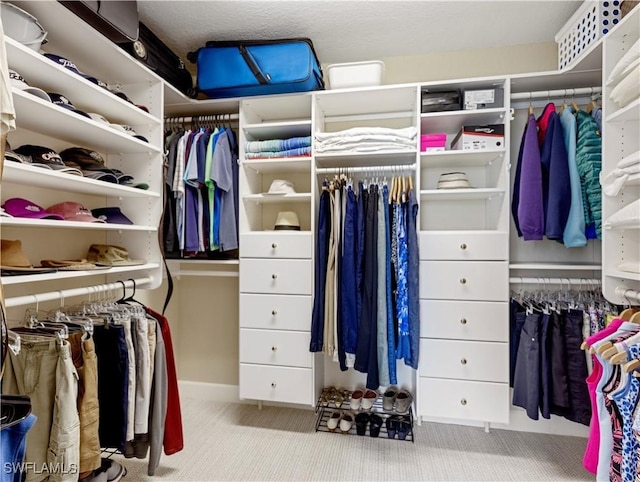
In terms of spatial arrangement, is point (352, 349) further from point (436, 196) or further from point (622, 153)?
point (622, 153)

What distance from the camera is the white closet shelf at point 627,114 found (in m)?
1.29

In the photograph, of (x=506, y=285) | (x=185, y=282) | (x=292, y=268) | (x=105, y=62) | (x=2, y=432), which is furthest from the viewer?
(x=185, y=282)

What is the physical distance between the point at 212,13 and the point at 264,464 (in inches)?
97.1

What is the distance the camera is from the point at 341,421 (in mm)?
2061

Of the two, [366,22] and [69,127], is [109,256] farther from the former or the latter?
[366,22]

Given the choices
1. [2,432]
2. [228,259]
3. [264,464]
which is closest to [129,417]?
[2,432]

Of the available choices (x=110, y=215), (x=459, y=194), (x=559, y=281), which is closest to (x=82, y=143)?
(x=110, y=215)

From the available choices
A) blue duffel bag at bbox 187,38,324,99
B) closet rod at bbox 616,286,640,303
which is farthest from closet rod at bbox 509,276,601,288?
Answer: blue duffel bag at bbox 187,38,324,99

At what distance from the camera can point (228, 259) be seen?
2223 millimetres

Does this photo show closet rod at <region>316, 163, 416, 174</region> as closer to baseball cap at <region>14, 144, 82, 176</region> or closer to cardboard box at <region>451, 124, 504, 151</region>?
cardboard box at <region>451, 124, 504, 151</region>

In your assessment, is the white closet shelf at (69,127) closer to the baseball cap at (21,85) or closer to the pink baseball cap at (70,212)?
the baseball cap at (21,85)

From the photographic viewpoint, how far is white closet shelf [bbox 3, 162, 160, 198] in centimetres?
116

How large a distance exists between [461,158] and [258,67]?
1.33 m

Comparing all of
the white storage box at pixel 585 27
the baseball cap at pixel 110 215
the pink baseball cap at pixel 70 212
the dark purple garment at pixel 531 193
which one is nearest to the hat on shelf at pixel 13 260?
the pink baseball cap at pixel 70 212
